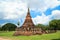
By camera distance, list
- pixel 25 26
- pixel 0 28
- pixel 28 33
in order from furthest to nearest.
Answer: pixel 0 28
pixel 25 26
pixel 28 33

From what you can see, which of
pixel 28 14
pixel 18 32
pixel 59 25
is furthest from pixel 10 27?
pixel 18 32

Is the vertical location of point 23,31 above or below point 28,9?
below

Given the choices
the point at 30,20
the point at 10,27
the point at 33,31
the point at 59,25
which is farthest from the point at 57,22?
the point at 10,27

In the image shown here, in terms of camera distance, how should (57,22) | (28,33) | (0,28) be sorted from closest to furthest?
(28,33) < (57,22) < (0,28)

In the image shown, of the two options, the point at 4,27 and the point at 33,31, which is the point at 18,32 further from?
the point at 4,27

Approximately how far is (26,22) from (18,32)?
8725 millimetres

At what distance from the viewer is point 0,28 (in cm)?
11681

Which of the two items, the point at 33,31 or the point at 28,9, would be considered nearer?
the point at 33,31

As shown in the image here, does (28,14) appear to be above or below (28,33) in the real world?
above

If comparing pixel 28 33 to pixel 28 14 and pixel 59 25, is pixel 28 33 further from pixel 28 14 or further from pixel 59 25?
pixel 59 25

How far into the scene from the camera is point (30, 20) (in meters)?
60.1

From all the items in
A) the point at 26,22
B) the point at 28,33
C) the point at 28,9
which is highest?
the point at 28,9

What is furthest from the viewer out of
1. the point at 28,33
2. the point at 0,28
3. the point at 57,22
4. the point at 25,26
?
the point at 0,28

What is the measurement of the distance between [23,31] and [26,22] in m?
8.86
